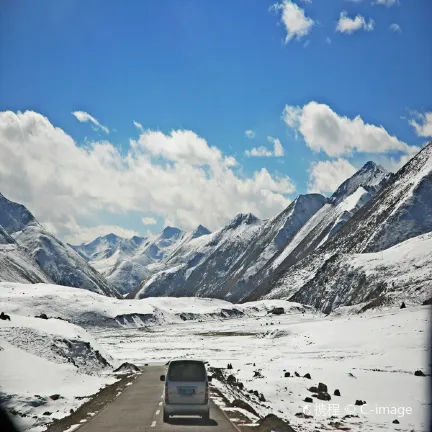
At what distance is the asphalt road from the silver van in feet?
1.38

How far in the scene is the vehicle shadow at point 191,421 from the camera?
20.2m

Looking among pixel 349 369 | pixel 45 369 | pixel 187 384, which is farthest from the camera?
pixel 349 369

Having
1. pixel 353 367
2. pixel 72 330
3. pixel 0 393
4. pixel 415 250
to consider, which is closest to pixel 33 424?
pixel 0 393

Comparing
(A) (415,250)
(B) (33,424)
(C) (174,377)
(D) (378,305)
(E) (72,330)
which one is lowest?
(B) (33,424)

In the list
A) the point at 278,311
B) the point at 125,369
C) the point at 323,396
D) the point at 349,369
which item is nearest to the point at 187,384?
the point at 323,396

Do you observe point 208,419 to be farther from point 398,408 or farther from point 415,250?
point 415,250

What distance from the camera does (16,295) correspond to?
146m

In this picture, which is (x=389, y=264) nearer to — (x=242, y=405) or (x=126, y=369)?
(x=126, y=369)

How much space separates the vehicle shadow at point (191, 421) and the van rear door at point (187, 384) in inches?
29.0

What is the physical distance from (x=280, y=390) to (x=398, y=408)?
742 cm

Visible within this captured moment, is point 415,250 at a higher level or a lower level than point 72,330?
higher

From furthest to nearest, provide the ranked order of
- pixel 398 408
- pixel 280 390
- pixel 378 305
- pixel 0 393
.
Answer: pixel 378 305 → pixel 280 390 → pixel 398 408 → pixel 0 393

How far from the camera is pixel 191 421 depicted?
2116 centimetres

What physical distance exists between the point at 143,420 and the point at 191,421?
6.27 ft
